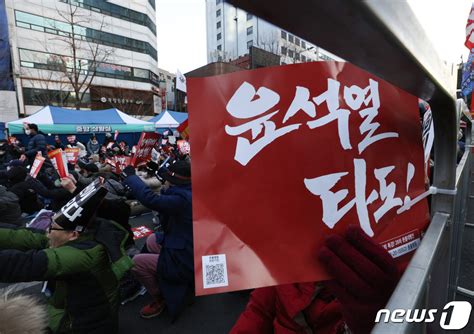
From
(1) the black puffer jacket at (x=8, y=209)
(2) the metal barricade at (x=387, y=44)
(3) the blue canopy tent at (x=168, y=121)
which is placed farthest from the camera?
(3) the blue canopy tent at (x=168, y=121)

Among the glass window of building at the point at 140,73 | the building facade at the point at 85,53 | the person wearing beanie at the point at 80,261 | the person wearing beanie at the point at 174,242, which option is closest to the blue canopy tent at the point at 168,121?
the building facade at the point at 85,53

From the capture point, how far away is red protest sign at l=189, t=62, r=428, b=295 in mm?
690

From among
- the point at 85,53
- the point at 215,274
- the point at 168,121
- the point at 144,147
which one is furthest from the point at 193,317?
the point at 85,53

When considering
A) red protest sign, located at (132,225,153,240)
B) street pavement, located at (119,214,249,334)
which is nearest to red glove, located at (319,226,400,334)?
street pavement, located at (119,214,249,334)

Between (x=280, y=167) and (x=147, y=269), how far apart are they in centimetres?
267

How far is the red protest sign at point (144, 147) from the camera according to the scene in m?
3.76

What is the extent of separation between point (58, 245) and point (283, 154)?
1.90 m

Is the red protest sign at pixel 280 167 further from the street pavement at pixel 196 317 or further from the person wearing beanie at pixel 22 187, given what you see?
the person wearing beanie at pixel 22 187

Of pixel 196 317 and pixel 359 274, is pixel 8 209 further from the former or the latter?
pixel 359 274

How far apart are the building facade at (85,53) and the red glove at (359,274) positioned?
22.2 m

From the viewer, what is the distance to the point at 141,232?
498cm

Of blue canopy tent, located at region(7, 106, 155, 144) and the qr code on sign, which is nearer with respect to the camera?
the qr code on sign

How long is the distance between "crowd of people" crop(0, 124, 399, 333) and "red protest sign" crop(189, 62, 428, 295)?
0.09m

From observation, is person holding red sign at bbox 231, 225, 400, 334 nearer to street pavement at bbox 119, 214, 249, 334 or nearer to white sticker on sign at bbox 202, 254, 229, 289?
white sticker on sign at bbox 202, 254, 229, 289
